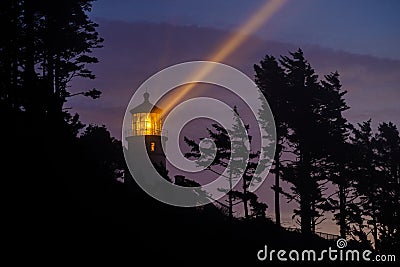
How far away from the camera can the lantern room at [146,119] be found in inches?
2080

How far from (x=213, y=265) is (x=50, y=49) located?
1969 cm

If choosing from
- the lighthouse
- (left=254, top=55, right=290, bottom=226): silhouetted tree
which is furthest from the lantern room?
(left=254, top=55, right=290, bottom=226): silhouetted tree

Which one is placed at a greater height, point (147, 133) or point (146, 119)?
point (146, 119)

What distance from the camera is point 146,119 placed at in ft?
175

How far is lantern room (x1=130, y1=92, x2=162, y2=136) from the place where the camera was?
52.8 m

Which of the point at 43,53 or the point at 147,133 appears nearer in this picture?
the point at 43,53

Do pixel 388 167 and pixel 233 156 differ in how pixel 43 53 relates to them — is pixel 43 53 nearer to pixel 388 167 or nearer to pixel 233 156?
pixel 233 156

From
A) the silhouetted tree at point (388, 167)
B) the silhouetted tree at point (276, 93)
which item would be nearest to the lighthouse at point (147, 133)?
the silhouetted tree at point (276, 93)

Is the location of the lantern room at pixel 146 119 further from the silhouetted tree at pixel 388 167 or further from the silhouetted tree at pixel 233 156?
the silhouetted tree at pixel 388 167

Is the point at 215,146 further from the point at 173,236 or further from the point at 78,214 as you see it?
the point at 78,214

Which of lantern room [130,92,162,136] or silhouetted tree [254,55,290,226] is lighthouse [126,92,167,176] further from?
silhouetted tree [254,55,290,226]

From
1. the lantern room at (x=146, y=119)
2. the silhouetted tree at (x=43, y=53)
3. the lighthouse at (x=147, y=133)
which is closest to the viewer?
the silhouetted tree at (x=43, y=53)

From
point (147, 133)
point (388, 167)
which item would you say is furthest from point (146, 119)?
point (388, 167)

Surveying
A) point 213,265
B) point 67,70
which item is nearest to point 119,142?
point 67,70
